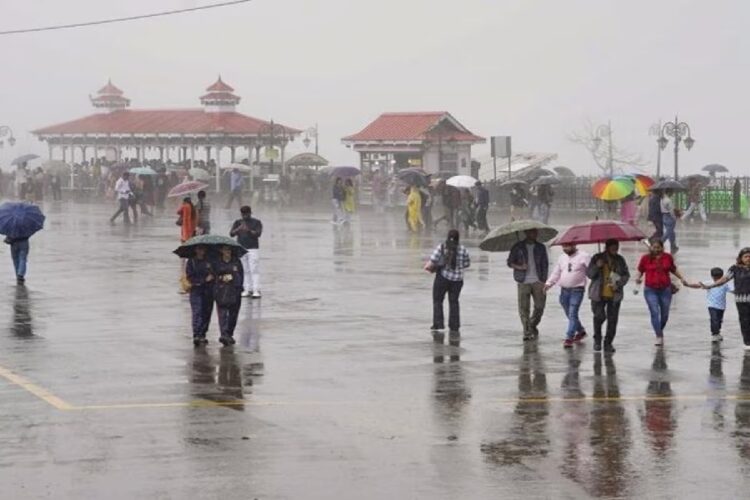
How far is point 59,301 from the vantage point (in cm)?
2230

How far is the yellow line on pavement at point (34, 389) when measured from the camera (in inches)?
523

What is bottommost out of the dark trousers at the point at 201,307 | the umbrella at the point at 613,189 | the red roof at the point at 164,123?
the dark trousers at the point at 201,307

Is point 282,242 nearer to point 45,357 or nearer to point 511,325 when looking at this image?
point 511,325

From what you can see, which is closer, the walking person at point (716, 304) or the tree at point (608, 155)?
the walking person at point (716, 304)

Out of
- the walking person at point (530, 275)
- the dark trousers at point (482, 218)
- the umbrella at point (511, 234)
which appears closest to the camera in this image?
the walking person at point (530, 275)

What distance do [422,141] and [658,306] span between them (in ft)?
132

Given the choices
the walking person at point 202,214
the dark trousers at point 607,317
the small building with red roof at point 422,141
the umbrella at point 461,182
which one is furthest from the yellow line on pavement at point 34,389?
the small building with red roof at point 422,141

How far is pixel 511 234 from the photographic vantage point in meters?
19.0

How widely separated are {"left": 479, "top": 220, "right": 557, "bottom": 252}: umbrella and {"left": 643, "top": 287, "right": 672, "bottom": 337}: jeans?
4.94 ft

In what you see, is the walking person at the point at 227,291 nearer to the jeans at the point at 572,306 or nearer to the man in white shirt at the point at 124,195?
the jeans at the point at 572,306

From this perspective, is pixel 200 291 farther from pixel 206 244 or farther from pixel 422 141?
pixel 422 141

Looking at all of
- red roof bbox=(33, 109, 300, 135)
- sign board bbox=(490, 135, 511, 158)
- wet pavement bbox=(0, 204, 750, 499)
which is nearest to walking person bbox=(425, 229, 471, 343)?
wet pavement bbox=(0, 204, 750, 499)

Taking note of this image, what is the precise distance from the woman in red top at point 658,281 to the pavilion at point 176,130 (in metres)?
45.8

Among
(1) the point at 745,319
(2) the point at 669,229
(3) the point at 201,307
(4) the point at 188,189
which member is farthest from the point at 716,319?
(2) the point at 669,229
